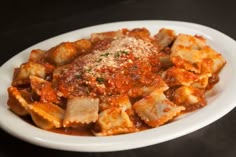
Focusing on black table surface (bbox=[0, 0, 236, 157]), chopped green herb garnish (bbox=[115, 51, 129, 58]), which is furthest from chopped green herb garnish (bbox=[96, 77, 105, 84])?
black table surface (bbox=[0, 0, 236, 157])

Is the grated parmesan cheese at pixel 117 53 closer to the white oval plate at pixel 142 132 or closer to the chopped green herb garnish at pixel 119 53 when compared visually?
the chopped green herb garnish at pixel 119 53

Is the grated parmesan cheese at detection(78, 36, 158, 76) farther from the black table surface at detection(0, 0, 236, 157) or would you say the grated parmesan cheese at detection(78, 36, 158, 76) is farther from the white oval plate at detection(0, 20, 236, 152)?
the black table surface at detection(0, 0, 236, 157)

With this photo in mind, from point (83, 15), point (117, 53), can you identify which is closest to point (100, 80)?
point (117, 53)

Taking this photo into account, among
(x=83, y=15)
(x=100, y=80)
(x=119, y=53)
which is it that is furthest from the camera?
(x=83, y=15)

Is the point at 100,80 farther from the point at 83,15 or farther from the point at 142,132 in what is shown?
the point at 83,15

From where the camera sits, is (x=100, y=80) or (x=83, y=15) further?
(x=83, y=15)

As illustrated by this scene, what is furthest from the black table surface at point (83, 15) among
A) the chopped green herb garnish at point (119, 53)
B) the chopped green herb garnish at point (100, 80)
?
the chopped green herb garnish at point (100, 80)

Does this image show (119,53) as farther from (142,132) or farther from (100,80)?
(142,132)

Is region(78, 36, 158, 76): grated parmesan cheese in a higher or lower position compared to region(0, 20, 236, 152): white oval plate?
higher

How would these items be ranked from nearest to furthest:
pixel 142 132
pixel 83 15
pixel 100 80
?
pixel 142 132 → pixel 100 80 → pixel 83 15

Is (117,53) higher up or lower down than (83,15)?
higher up

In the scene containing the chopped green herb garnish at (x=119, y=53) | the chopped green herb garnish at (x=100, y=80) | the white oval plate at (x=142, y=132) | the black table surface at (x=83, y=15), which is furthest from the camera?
the black table surface at (x=83, y=15)
